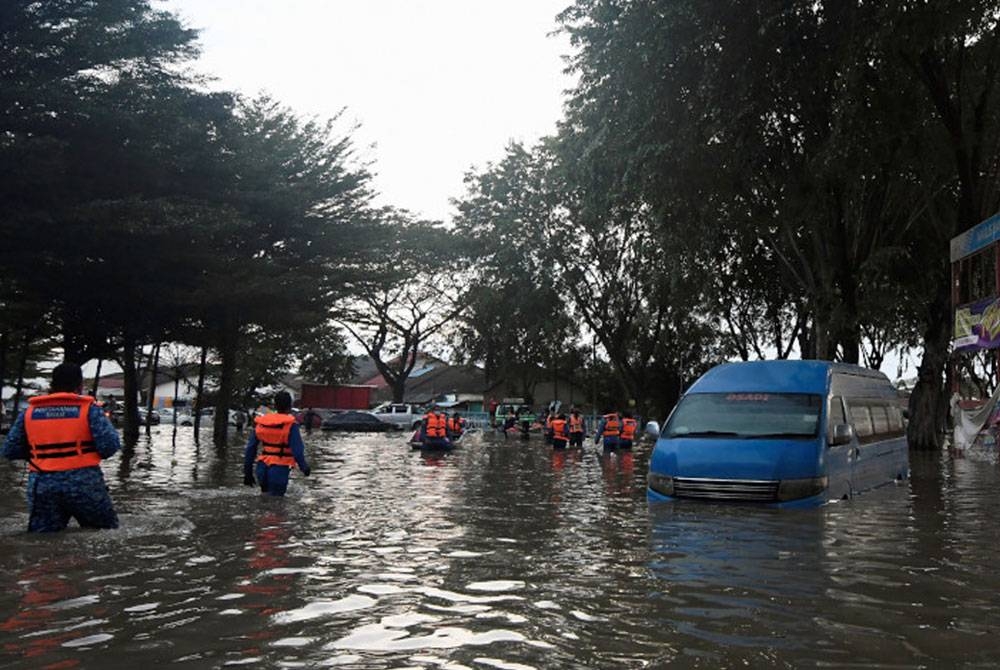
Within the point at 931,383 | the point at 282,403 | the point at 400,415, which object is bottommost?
the point at 400,415

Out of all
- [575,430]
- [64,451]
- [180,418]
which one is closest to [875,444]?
[64,451]

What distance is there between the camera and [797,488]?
1141cm

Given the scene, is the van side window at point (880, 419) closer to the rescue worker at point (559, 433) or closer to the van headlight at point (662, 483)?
the van headlight at point (662, 483)

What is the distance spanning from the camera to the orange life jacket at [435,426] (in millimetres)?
27781

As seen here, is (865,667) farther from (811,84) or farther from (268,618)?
(811,84)

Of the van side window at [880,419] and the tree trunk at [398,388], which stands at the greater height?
the tree trunk at [398,388]

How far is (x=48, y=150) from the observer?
18484mm

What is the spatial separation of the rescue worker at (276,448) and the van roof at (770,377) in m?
5.26

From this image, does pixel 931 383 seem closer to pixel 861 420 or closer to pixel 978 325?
pixel 978 325

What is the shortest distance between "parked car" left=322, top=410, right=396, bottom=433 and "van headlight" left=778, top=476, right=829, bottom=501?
1592 inches

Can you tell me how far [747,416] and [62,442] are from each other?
812 centimetres

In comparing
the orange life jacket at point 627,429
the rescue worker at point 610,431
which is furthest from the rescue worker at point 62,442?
the orange life jacket at point 627,429

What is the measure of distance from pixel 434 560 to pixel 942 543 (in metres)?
5.26

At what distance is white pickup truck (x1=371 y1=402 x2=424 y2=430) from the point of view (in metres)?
52.3
